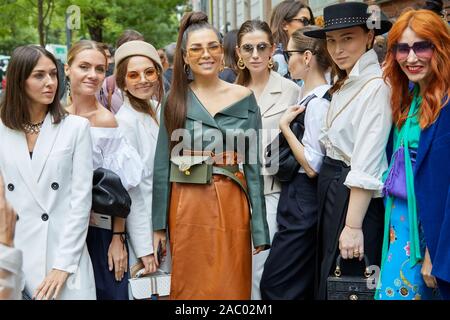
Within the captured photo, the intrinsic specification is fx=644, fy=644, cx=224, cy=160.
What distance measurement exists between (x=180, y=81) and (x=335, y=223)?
4.29 ft

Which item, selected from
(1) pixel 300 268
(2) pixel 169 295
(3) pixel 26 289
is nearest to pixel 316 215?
(1) pixel 300 268

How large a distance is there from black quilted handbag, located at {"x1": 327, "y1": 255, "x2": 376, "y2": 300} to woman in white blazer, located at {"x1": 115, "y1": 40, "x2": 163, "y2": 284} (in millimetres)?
1133

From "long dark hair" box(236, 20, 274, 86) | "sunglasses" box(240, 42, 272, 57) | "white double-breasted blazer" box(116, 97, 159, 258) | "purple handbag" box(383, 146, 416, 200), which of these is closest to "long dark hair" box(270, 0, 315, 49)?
"long dark hair" box(236, 20, 274, 86)

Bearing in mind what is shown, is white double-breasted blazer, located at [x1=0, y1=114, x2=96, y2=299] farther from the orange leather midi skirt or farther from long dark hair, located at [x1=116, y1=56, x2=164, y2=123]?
long dark hair, located at [x1=116, y1=56, x2=164, y2=123]

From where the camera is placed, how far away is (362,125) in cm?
366

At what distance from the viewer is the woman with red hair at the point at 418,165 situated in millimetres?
3223

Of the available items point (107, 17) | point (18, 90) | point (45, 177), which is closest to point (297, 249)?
point (45, 177)

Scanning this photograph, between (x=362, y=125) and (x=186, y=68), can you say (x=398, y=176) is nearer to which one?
(x=362, y=125)

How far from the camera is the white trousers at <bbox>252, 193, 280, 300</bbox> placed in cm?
452

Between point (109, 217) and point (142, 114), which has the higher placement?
point (142, 114)

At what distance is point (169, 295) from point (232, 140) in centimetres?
104

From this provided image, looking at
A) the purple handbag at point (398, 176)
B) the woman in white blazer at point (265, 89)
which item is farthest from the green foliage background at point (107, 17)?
the purple handbag at point (398, 176)

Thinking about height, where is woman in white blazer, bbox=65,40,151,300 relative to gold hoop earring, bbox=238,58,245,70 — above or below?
below
